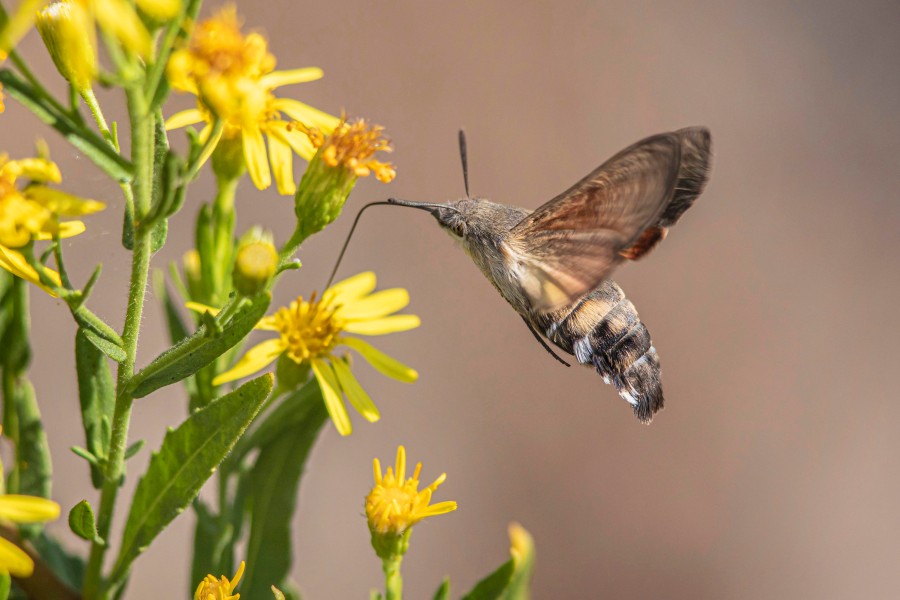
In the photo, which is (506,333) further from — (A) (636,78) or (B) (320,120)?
(B) (320,120)

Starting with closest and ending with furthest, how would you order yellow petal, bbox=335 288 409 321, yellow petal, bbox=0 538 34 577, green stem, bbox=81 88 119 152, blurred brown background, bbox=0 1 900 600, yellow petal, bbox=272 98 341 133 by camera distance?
yellow petal, bbox=0 538 34 577 < green stem, bbox=81 88 119 152 < yellow petal, bbox=272 98 341 133 < yellow petal, bbox=335 288 409 321 < blurred brown background, bbox=0 1 900 600

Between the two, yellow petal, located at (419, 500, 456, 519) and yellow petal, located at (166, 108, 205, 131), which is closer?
yellow petal, located at (419, 500, 456, 519)

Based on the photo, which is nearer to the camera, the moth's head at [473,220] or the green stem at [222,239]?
the green stem at [222,239]

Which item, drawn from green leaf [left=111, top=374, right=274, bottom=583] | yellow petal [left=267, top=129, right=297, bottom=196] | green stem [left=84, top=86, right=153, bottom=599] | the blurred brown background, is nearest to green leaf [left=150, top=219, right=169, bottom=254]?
green stem [left=84, top=86, right=153, bottom=599]

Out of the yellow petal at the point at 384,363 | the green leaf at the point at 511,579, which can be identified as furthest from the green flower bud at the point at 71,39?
the green leaf at the point at 511,579

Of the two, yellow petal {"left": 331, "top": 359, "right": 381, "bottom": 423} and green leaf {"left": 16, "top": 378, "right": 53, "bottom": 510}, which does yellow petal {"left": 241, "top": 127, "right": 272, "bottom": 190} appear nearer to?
yellow petal {"left": 331, "top": 359, "right": 381, "bottom": 423}

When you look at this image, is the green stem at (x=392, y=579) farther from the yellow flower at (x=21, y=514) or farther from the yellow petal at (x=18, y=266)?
the yellow petal at (x=18, y=266)
